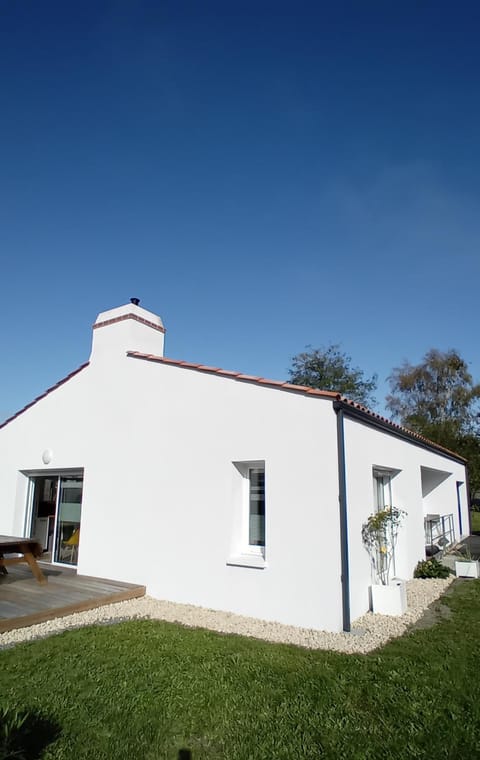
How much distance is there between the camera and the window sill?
24.8 ft

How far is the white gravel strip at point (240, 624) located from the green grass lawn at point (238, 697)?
15.9 inches

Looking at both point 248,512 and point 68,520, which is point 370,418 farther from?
point 68,520

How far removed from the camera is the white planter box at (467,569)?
1088cm

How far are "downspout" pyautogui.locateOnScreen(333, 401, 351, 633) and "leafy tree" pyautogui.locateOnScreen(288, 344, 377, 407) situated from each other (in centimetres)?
3534

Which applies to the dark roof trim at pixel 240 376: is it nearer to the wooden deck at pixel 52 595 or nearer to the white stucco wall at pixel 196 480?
the white stucco wall at pixel 196 480

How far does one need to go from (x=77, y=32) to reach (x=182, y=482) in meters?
9.29

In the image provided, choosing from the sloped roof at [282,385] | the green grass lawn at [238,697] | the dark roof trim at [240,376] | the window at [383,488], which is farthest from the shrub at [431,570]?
the dark roof trim at [240,376]

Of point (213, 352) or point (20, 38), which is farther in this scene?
point (213, 352)

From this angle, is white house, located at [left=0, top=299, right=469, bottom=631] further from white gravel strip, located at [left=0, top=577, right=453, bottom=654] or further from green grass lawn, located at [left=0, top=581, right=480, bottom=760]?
green grass lawn, located at [left=0, top=581, right=480, bottom=760]

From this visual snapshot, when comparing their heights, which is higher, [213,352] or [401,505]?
[213,352]

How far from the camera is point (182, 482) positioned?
8867 mm

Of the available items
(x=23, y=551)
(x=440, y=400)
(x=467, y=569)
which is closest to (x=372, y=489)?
(x=467, y=569)

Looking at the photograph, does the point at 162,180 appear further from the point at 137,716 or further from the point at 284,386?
the point at 137,716

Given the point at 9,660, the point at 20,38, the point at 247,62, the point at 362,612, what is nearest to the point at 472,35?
the point at 247,62
